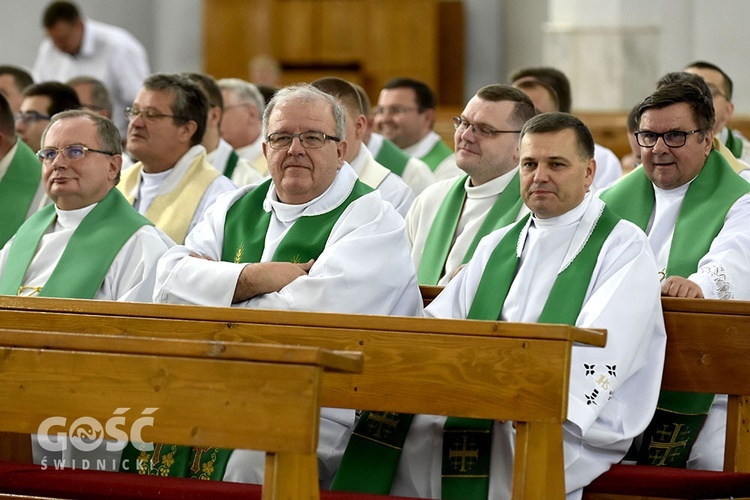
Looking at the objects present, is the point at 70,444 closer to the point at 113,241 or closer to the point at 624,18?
the point at 113,241

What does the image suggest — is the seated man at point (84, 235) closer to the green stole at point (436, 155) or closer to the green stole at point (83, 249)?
the green stole at point (83, 249)

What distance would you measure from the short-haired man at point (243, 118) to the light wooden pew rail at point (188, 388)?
4.38 m

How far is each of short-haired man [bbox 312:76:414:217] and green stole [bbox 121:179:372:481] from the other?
4.45ft

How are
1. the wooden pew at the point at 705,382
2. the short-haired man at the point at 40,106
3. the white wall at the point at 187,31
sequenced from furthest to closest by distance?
the white wall at the point at 187,31 → the short-haired man at the point at 40,106 → the wooden pew at the point at 705,382

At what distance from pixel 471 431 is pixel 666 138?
1.75m

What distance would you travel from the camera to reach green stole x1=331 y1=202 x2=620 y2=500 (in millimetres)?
4262

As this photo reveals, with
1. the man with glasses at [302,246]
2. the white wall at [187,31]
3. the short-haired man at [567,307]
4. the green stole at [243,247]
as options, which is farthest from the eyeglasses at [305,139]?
the white wall at [187,31]

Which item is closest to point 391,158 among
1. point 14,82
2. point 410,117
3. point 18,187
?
point 410,117

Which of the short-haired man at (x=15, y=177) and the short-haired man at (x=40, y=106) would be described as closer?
the short-haired man at (x=15, y=177)

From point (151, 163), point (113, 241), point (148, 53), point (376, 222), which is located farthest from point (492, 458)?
point (148, 53)

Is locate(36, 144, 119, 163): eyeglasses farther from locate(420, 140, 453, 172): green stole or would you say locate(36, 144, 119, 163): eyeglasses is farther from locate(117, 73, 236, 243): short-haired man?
locate(420, 140, 453, 172): green stole

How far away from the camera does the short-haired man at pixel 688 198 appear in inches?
196

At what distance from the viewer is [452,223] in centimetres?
585

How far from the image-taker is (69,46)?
1127cm
